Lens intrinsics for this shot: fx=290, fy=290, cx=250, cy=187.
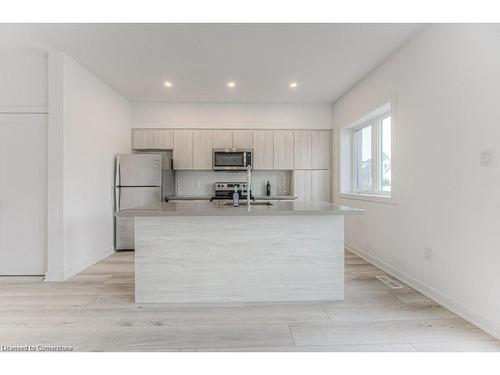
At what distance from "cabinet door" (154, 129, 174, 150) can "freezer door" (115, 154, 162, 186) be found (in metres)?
0.57

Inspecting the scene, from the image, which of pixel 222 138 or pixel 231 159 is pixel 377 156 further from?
pixel 222 138

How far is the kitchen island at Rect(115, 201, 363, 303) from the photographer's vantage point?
2.53 meters

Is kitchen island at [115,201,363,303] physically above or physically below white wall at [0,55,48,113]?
below

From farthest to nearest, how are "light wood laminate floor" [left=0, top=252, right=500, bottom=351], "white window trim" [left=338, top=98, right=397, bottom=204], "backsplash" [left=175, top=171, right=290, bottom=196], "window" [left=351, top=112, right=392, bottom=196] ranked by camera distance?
"backsplash" [left=175, top=171, right=290, bottom=196]
"window" [left=351, top=112, right=392, bottom=196]
"white window trim" [left=338, top=98, right=397, bottom=204]
"light wood laminate floor" [left=0, top=252, right=500, bottom=351]

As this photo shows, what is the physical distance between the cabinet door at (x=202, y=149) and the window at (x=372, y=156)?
250 cm

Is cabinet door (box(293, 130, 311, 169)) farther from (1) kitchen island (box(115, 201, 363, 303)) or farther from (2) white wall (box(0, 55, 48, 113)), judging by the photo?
(2) white wall (box(0, 55, 48, 113))

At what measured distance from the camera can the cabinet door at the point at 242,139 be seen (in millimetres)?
5258

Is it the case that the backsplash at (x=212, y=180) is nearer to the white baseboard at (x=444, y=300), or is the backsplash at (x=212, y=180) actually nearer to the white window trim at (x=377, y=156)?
the white window trim at (x=377, y=156)

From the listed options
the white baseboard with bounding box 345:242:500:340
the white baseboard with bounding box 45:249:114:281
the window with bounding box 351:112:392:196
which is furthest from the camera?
the window with bounding box 351:112:392:196

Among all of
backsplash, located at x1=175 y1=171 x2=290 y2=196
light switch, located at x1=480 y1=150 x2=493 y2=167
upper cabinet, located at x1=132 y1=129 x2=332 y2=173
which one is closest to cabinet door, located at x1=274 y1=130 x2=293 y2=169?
upper cabinet, located at x1=132 y1=129 x2=332 y2=173

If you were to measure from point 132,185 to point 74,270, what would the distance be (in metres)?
1.59

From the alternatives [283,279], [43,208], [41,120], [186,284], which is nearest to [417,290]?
[283,279]

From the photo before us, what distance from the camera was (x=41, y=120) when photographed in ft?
10.9
